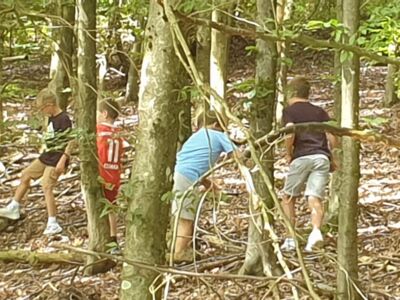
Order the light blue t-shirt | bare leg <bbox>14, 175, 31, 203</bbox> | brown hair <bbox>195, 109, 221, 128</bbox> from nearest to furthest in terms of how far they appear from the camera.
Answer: brown hair <bbox>195, 109, 221, 128</bbox>, the light blue t-shirt, bare leg <bbox>14, 175, 31, 203</bbox>

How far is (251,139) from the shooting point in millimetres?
2721

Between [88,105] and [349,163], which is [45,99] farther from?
[349,163]

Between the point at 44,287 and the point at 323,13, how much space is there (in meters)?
4.49

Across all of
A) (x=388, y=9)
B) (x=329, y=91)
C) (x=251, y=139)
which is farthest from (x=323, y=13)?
(x=329, y=91)

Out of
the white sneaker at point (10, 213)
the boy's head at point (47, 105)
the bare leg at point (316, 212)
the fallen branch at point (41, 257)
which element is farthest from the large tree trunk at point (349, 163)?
the white sneaker at point (10, 213)

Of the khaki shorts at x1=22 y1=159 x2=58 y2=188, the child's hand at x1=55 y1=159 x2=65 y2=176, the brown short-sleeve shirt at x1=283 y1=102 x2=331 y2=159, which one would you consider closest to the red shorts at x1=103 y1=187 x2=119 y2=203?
the child's hand at x1=55 y1=159 x2=65 y2=176

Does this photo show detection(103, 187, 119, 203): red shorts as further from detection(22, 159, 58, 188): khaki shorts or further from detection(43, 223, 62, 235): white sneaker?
detection(43, 223, 62, 235): white sneaker

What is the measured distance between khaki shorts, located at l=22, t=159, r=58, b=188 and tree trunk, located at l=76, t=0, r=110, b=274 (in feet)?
6.02

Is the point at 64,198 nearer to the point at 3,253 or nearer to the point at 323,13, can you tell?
the point at 3,253

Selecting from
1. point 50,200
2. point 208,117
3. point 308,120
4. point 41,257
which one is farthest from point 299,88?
point 50,200

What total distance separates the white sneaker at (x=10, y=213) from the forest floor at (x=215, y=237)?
0.10 m

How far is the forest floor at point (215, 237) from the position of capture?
6.65 m

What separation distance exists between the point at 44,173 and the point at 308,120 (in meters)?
3.51

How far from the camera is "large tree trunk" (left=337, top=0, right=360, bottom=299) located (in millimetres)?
4773
